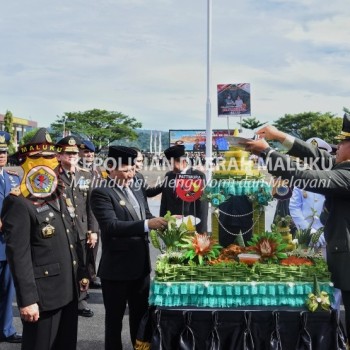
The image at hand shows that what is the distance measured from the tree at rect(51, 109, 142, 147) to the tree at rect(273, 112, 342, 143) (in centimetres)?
2167

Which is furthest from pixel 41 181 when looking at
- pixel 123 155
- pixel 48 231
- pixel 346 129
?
pixel 346 129

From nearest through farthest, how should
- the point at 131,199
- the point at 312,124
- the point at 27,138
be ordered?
1. the point at 131,199
2. the point at 27,138
3. the point at 312,124

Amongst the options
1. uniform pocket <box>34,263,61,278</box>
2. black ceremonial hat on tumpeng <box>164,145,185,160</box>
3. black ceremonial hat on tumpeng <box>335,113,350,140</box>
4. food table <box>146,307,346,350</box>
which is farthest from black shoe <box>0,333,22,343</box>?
black ceremonial hat on tumpeng <box>335,113,350,140</box>

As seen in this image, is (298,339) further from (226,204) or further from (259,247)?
(226,204)

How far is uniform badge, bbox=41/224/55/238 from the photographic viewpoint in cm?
254

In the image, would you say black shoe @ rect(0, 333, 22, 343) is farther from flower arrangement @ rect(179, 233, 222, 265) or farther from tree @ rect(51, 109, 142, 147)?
tree @ rect(51, 109, 142, 147)

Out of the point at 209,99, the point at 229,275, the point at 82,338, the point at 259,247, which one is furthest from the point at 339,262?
the point at 209,99

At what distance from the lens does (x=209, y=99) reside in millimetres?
13844

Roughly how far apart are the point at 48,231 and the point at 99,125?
59208 millimetres

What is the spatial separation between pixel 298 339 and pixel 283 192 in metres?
1.94

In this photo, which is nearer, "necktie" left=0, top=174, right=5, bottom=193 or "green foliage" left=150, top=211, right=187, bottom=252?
"green foliage" left=150, top=211, right=187, bottom=252

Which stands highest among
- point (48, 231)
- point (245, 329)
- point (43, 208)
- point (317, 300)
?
point (43, 208)

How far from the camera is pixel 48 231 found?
2557 mm

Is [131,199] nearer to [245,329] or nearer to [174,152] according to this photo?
[245,329]
